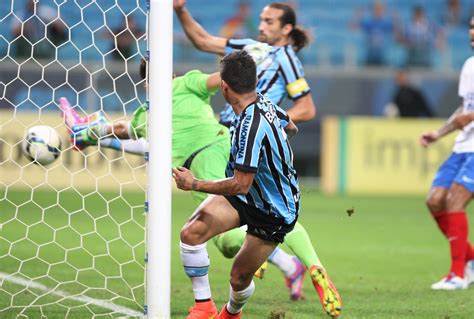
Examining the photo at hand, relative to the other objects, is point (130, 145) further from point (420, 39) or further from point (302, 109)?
point (420, 39)

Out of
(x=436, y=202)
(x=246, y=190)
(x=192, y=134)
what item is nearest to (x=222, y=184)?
(x=246, y=190)

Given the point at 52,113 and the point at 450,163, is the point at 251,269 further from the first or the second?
the point at 52,113

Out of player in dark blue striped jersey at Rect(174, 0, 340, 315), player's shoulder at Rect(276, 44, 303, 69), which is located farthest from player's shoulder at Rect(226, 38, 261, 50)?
player's shoulder at Rect(276, 44, 303, 69)

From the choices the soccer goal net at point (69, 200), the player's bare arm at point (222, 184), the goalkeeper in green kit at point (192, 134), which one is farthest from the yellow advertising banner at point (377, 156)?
the player's bare arm at point (222, 184)

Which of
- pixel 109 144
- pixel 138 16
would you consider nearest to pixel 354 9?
pixel 138 16

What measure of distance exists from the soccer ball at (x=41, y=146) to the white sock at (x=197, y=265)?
147 centimetres

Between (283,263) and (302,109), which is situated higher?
(302,109)

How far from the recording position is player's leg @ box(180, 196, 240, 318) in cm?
521

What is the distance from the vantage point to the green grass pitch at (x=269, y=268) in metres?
6.16

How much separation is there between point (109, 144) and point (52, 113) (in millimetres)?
9713

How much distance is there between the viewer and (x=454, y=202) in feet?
25.3

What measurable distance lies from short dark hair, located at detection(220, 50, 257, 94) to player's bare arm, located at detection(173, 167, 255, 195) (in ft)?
1.46

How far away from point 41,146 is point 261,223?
1.92 meters

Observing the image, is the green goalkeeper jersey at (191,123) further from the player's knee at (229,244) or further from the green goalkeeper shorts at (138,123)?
the player's knee at (229,244)
